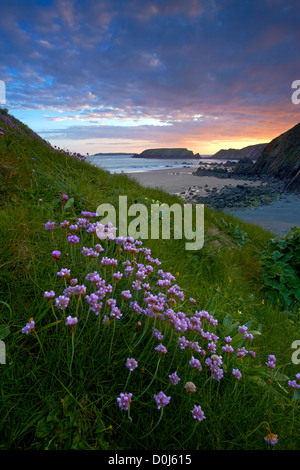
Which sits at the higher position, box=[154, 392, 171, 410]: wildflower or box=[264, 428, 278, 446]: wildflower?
box=[154, 392, 171, 410]: wildflower

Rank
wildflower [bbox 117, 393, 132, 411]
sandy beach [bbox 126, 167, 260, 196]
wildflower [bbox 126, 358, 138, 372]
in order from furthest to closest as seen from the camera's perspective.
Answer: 1. sandy beach [bbox 126, 167, 260, 196]
2. wildflower [bbox 126, 358, 138, 372]
3. wildflower [bbox 117, 393, 132, 411]

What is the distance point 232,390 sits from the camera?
1.91 m

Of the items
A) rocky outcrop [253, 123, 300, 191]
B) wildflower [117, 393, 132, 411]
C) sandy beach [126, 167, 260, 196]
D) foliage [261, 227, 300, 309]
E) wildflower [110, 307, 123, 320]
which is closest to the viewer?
wildflower [117, 393, 132, 411]

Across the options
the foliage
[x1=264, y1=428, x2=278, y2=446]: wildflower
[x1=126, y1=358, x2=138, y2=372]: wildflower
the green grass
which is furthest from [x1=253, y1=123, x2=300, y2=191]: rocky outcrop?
[x1=126, y1=358, x2=138, y2=372]: wildflower

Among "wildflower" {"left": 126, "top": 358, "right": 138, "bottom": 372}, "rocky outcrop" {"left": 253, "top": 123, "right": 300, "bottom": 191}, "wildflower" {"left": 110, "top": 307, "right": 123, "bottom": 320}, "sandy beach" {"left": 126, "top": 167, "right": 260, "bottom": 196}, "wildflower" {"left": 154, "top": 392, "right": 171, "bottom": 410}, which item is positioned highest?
"rocky outcrop" {"left": 253, "top": 123, "right": 300, "bottom": 191}

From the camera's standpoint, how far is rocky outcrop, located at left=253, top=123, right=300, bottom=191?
34.4 meters

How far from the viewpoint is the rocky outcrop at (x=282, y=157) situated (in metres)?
34.4

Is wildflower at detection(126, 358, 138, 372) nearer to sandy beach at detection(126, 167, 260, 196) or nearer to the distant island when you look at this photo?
sandy beach at detection(126, 167, 260, 196)

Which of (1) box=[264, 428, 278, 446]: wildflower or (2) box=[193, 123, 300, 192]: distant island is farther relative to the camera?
(2) box=[193, 123, 300, 192]: distant island

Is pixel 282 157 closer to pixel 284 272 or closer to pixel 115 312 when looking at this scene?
pixel 284 272
